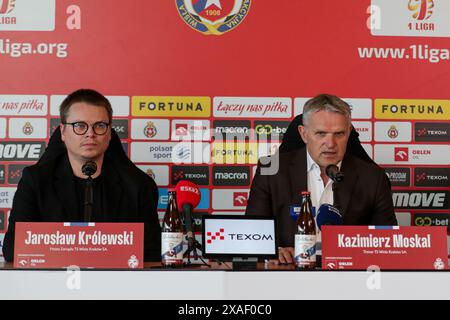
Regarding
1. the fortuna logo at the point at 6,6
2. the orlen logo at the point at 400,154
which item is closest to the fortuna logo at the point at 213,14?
the fortuna logo at the point at 6,6

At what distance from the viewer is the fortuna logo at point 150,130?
3.85 metres

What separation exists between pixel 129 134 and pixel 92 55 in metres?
0.52

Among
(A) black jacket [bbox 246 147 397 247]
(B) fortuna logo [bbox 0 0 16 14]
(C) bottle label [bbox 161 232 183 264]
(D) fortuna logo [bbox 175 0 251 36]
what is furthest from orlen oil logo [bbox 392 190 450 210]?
(B) fortuna logo [bbox 0 0 16 14]

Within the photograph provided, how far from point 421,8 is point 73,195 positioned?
2.44 metres

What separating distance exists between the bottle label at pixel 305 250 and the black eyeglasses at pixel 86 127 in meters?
1.21

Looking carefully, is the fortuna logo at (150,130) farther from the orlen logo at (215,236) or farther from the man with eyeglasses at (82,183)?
the orlen logo at (215,236)

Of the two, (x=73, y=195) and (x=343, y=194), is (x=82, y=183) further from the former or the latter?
(x=343, y=194)

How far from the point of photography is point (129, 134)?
385cm

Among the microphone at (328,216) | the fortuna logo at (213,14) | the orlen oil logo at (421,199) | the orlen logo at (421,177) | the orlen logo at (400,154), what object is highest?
the fortuna logo at (213,14)

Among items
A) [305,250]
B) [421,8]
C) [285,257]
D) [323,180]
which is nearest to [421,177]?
[421,8]

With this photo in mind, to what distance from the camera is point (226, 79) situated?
3891mm
